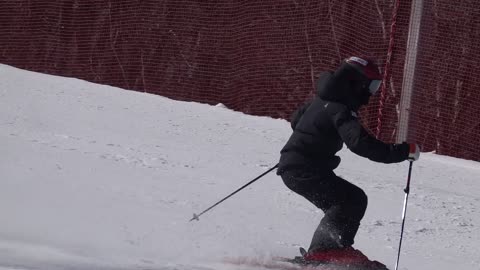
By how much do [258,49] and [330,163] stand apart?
747 cm

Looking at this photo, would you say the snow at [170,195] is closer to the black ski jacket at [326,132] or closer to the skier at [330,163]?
the skier at [330,163]

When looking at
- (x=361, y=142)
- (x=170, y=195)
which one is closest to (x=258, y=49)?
(x=170, y=195)

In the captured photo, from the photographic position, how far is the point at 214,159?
8.83 meters

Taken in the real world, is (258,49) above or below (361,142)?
below

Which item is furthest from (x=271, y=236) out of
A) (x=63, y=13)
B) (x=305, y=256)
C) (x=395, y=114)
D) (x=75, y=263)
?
(x=63, y=13)

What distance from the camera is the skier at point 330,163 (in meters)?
5.28

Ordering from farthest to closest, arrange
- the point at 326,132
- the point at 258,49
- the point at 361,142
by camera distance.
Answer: the point at 258,49
the point at 326,132
the point at 361,142

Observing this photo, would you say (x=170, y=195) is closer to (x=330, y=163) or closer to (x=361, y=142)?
(x=330, y=163)

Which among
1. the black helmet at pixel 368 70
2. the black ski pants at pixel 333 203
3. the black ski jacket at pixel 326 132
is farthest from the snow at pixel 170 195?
the black helmet at pixel 368 70

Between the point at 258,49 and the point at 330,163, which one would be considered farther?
the point at 258,49

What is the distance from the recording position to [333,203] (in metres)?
5.38

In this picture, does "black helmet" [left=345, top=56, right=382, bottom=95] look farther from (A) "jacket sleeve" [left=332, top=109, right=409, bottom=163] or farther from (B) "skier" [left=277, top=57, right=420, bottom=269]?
(A) "jacket sleeve" [left=332, top=109, right=409, bottom=163]

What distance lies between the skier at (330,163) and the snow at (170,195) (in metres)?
0.50

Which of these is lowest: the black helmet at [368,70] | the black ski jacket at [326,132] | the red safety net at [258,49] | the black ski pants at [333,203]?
the red safety net at [258,49]
